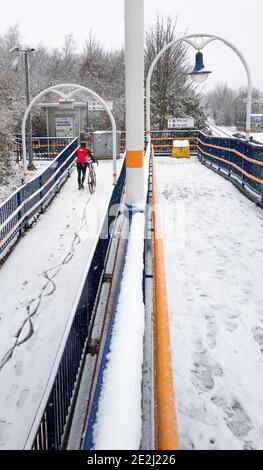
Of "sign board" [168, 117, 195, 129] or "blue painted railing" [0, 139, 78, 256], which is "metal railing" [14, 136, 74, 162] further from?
"blue painted railing" [0, 139, 78, 256]

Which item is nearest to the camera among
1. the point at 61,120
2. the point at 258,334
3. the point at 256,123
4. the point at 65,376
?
the point at 65,376

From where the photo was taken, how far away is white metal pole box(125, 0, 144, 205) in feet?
19.3

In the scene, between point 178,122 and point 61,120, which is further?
point 61,120

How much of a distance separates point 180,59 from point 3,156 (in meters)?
20.7

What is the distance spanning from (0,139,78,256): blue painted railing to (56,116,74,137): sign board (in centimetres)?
1701

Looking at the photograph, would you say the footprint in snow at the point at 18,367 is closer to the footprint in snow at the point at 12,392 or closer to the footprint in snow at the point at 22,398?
the footprint in snow at the point at 12,392

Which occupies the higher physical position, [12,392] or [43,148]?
[43,148]

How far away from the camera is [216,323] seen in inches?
201

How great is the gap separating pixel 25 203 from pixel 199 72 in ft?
23.6

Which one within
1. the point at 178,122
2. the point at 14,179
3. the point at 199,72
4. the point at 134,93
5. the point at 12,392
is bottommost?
the point at 12,392

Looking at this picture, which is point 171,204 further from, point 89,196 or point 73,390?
point 73,390

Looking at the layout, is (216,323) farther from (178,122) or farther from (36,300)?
(178,122)

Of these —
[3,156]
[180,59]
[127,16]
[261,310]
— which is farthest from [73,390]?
[180,59]

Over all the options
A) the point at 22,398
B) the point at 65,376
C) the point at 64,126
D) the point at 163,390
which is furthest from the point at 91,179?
the point at 64,126
